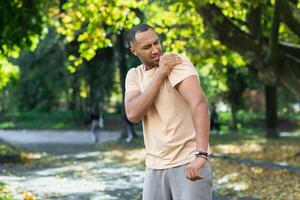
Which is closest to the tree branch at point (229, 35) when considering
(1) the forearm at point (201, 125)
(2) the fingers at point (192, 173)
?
(1) the forearm at point (201, 125)

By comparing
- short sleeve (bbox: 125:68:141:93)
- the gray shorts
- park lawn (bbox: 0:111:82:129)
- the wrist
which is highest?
short sleeve (bbox: 125:68:141:93)

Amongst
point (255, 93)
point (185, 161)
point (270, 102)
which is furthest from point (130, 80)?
point (255, 93)

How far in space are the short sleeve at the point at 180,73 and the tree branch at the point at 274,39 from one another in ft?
32.6

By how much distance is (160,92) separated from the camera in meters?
3.90

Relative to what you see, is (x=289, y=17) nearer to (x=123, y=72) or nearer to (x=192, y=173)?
(x=192, y=173)

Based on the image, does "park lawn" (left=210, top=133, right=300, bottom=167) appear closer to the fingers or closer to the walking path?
the walking path

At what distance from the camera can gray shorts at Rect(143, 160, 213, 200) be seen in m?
3.79

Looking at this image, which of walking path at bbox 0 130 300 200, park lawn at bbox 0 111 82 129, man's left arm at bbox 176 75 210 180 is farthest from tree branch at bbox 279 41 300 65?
park lawn at bbox 0 111 82 129

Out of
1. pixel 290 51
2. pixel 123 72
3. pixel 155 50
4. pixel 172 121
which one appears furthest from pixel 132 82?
pixel 123 72

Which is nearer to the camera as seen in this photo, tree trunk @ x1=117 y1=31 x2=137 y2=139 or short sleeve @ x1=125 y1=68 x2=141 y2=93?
short sleeve @ x1=125 y1=68 x2=141 y2=93

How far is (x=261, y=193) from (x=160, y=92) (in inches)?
269

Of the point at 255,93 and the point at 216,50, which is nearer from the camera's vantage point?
the point at 216,50

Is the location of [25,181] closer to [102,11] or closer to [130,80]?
[102,11]

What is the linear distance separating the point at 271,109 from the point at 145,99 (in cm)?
2277
